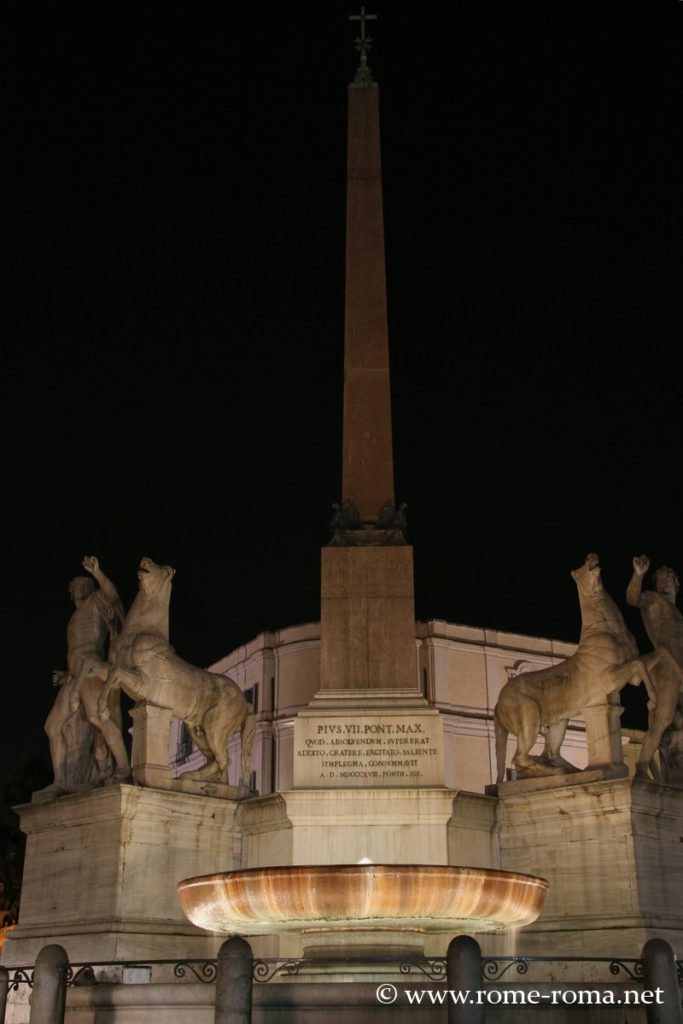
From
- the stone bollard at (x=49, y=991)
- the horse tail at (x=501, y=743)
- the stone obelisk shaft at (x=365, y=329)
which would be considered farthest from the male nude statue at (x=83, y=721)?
the stone bollard at (x=49, y=991)

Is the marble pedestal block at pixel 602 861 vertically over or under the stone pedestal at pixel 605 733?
under

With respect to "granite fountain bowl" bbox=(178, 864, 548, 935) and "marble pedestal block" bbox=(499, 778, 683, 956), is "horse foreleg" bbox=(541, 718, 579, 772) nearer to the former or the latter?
"marble pedestal block" bbox=(499, 778, 683, 956)

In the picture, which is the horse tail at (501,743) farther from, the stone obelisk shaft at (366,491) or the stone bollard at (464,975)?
the stone bollard at (464,975)

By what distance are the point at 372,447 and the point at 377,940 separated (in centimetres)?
665

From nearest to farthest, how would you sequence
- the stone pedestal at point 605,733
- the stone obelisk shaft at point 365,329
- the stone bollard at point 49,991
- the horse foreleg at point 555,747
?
the stone bollard at point 49,991 < the stone pedestal at point 605,733 < the horse foreleg at point 555,747 < the stone obelisk shaft at point 365,329

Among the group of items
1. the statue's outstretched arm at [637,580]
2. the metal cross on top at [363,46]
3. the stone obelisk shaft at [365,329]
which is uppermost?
the metal cross on top at [363,46]

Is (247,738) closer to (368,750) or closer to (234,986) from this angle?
(368,750)

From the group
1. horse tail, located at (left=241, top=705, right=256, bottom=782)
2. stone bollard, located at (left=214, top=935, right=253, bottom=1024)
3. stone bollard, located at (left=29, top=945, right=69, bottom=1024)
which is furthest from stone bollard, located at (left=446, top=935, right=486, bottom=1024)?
horse tail, located at (left=241, top=705, right=256, bottom=782)

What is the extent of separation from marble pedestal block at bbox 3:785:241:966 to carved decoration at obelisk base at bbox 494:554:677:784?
3850 mm

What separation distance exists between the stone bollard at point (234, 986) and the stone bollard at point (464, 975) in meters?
1.54

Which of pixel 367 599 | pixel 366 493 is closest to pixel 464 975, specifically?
pixel 367 599

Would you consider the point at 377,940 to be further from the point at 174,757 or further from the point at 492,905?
the point at 174,757

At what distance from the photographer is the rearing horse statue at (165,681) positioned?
15953 millimetres

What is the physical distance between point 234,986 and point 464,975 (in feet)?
5.73
